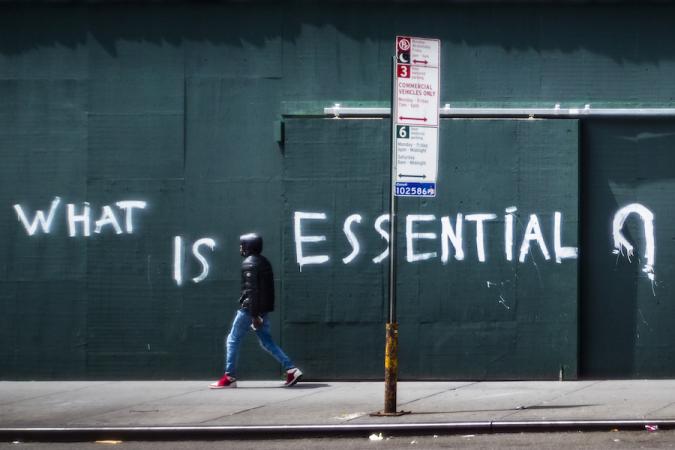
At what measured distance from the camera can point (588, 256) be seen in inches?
565

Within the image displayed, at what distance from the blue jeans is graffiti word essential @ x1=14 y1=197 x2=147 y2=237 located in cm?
184

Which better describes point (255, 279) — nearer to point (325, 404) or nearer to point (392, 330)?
point (325, 404)

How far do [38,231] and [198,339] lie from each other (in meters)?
2.30

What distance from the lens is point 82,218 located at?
14.7 m

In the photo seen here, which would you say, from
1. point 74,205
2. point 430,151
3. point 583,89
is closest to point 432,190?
point 430,151

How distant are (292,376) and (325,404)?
1.52 m

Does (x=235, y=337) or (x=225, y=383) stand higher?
(x=235, y=337)

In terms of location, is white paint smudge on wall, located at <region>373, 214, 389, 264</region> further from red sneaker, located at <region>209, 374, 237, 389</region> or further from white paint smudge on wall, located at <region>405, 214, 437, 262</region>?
red sneaker, located at <region>209, 374, 237, 389</region>

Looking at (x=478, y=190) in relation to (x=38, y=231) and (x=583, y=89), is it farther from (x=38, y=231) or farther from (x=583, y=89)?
(x=38, y=231)

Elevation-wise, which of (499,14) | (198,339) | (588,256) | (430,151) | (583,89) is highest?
(499,14)

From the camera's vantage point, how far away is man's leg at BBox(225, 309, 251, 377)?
13875 millimetres

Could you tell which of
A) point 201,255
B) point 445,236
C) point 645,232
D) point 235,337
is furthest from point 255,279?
point 645,232

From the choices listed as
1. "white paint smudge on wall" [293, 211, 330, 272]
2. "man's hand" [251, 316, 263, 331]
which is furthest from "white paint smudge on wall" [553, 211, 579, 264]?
"man's hand" [251, 316, 263, 331]

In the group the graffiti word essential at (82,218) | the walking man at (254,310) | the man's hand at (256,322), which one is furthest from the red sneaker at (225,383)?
the graffiti word essential at (82,218)
